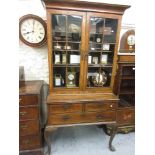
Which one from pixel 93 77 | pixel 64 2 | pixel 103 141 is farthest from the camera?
pixel 103 141

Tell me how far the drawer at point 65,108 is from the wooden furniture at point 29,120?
0.56ft

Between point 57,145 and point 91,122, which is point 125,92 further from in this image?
point 57,145

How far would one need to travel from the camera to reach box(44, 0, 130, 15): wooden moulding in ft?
5.21

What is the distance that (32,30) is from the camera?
1.98 m

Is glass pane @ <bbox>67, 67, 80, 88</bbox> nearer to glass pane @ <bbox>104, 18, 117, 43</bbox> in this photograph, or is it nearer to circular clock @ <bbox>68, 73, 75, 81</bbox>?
circular clock @ <bbox>68, 73, 75, 81</bbox>

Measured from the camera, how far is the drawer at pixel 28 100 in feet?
5.46

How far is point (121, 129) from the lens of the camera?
7.89 ft

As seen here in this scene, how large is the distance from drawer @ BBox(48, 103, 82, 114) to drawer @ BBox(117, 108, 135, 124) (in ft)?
2.81

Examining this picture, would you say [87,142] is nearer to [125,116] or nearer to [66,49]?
[125,116]

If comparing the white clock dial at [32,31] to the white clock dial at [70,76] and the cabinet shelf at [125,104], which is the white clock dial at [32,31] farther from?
the cabinet shelf at [125,104]

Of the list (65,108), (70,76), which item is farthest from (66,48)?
(65,108)

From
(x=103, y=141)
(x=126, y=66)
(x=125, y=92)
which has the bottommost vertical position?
(x=103, y=141)
